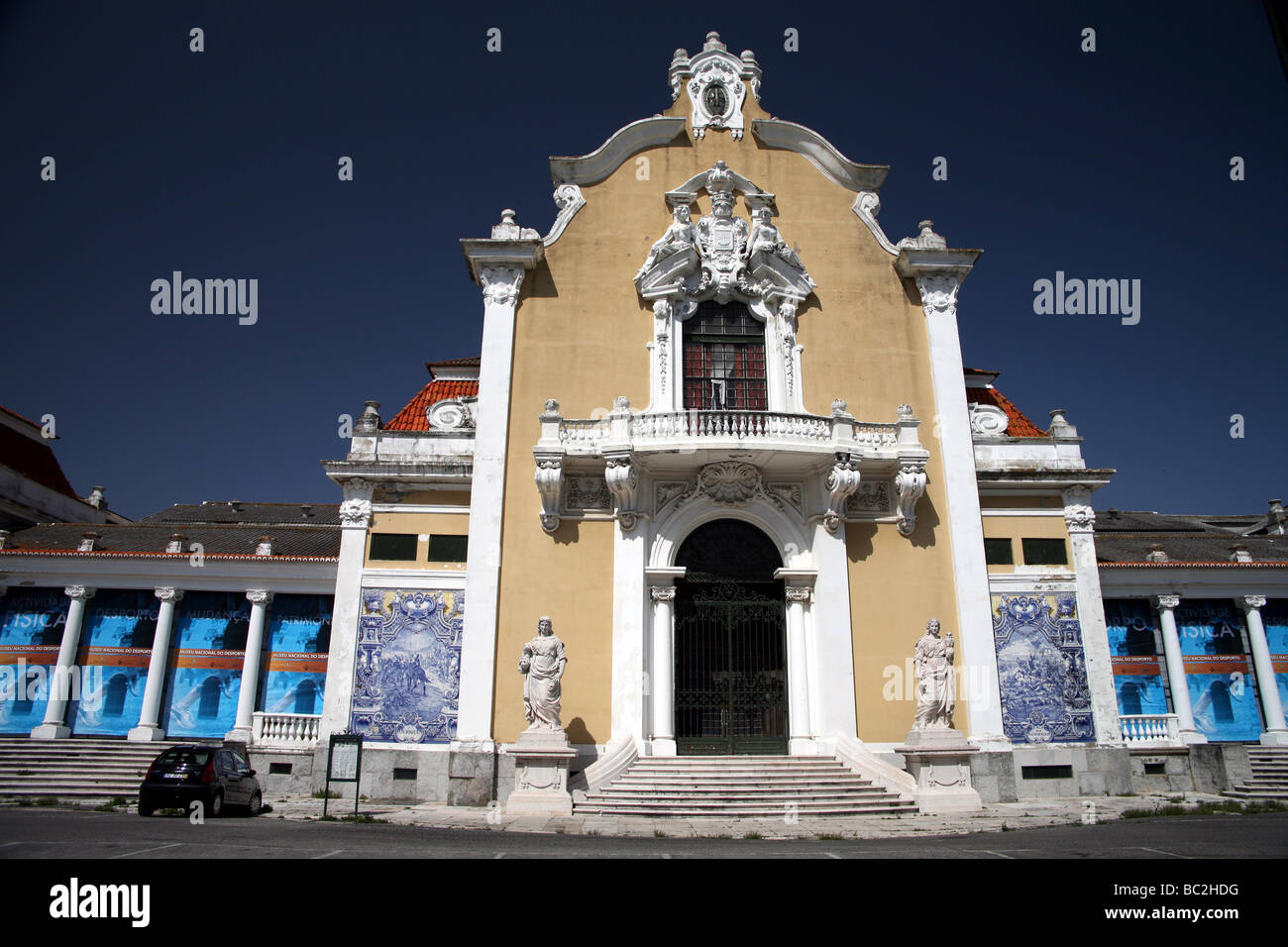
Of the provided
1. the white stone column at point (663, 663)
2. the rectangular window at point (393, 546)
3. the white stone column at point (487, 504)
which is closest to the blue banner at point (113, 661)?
the rectangular window at point (393, 546)

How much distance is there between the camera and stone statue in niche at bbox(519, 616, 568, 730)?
547 inches

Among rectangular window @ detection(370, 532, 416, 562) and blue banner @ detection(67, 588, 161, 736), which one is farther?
blue banner @ detection(67, 588, 161, 736)

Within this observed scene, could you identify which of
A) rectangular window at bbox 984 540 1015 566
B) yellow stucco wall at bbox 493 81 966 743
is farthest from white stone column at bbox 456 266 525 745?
rectangular window at bbox 984 540 1015 566

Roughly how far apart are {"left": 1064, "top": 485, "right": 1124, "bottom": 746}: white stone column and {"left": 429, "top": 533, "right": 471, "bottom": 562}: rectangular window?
1351 centimetres

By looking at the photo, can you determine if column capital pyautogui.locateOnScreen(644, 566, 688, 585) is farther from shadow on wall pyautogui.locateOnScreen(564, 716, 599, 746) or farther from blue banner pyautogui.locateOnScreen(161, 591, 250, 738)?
blue banner pyautogui.locateOnScreen(161, 591, 250, 738)

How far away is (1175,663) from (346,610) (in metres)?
22.8

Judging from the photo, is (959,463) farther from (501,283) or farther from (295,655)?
(295,655)

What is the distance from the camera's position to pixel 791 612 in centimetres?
1662

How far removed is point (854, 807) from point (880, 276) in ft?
40.1

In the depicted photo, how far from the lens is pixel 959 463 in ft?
57.5

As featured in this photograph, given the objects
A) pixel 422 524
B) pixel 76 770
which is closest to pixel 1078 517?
pixel 422 524

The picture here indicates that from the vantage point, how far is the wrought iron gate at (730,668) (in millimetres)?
16047

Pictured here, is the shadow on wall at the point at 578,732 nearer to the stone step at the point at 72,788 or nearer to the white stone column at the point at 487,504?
the white stone column at the point at 487,504
